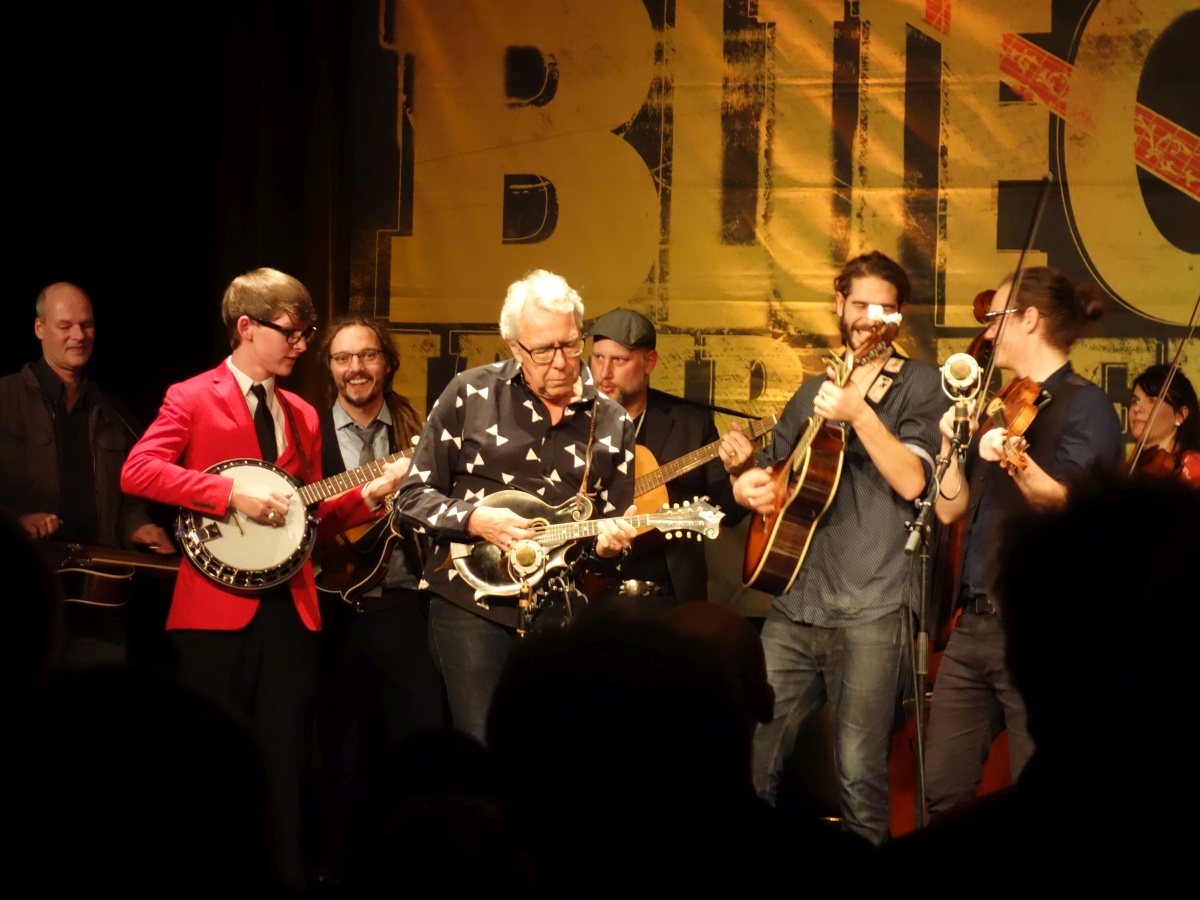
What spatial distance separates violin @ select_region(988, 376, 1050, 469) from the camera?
3633 millimetres

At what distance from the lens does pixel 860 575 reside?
3.96 meters

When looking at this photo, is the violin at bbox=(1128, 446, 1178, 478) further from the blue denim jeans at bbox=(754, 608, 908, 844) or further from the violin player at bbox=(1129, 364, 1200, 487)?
the blue denim jeans at bbox=(754, 608, 908, 844)

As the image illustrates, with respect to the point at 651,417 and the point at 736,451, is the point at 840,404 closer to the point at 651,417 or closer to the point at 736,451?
the point at 736,451

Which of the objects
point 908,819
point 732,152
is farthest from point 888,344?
point 732,152

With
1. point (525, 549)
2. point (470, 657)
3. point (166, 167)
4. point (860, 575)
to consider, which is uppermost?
point (166, 167)

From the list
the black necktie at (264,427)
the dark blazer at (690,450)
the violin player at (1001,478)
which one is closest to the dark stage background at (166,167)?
the black necktie at (264,427)

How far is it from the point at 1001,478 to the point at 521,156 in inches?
123

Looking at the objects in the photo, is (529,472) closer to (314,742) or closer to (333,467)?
(333,467)

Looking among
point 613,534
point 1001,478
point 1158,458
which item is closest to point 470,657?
point 613,534

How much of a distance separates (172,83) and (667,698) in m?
5.21

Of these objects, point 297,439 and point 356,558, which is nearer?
point 297,439

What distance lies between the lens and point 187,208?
566 centimetres

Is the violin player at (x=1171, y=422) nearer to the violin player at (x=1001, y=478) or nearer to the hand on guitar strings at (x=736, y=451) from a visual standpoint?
the violin player at (x=1001, y=478)

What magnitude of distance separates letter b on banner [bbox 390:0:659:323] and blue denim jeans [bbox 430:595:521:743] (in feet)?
8.46
